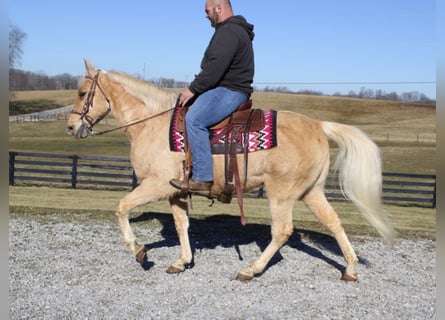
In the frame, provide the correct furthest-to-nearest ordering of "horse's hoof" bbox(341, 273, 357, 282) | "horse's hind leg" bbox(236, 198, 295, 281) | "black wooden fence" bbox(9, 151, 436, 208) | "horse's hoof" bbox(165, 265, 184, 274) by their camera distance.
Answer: "black wooden fence" bbox(9, 151, 436, 208) → "horse's hoof" bbox(165, 265, 184, 274) → "horse's hoof" bbox(341, 273, 357, 282) → "horse's hind leg" bbox(236, 198, 295, 281)

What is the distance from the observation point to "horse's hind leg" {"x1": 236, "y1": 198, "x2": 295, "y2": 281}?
6.73m

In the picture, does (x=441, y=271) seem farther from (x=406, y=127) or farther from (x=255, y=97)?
(x=255, y=97)

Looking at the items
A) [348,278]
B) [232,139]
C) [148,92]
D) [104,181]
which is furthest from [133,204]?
[104,181]

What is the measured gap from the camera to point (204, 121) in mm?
6414

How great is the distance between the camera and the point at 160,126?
6875mm

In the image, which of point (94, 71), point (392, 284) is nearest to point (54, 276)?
point (94, 71)

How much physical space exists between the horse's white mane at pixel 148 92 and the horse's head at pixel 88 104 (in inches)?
9.4

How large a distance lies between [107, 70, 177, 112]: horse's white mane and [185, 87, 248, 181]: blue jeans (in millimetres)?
735

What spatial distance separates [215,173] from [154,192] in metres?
0.85

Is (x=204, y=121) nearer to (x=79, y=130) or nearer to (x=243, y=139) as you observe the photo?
(x=243, y=139)

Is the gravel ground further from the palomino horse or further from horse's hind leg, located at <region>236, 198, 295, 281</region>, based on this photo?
the palomino horse

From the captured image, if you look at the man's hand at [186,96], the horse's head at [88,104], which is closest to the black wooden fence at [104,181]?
the horse's head at [88,104]

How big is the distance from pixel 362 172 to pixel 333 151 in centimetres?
2108

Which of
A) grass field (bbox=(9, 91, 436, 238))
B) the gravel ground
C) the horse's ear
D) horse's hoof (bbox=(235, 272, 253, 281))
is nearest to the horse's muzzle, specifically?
the horse's ear
